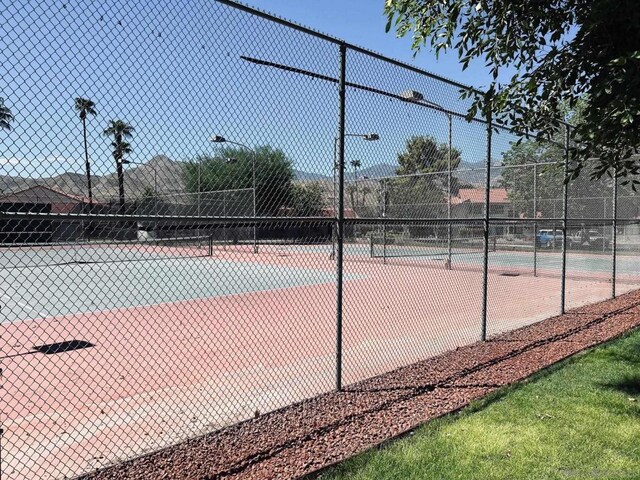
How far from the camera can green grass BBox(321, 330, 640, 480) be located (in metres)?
3.43

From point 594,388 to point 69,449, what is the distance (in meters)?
4.77

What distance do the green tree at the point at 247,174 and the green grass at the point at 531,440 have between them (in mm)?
2501

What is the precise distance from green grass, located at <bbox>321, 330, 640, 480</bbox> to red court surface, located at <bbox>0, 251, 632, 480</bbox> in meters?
1.45

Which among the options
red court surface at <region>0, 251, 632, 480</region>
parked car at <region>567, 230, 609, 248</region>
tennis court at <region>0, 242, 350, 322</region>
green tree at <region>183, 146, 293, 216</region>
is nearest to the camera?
red court surface at <region>0, 251, 632, 480</region>

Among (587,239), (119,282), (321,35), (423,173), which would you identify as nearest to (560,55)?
(321,35)

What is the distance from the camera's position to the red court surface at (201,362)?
4168mm

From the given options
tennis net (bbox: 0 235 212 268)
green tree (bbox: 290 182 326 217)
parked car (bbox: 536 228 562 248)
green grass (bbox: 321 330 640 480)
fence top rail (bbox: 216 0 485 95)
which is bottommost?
green grass (bbox: 321 330 640 480)

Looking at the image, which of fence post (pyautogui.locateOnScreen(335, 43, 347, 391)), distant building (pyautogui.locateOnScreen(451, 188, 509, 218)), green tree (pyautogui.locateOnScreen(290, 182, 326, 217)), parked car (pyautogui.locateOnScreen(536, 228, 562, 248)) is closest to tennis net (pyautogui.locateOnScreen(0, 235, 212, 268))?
green tree (pyautogui.locateOnScreen(290, 182, 326, 217))

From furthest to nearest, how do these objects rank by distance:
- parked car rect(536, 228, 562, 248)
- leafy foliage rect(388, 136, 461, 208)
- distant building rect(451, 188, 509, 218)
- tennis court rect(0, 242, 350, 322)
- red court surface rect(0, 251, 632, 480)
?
parked car rect(536, 228, 562, 248), distant building rect(451, 188, 509, 218), leafy foliage rect(388, 136, 461, 208), tennis court rect(0, 242, 350, 322), red court surface rect(0, 251, 632, 480)

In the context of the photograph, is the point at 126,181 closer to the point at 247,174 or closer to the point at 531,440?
the point at 247,174

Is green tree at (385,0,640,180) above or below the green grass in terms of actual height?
above

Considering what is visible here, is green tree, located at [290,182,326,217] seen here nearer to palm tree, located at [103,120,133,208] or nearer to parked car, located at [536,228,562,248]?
palm tree, located at [103,120,133,208]

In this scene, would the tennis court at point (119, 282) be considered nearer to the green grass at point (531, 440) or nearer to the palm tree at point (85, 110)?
the palm tree at point (85, 110)

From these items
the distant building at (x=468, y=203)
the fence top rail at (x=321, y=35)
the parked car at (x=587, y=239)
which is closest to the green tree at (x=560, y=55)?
the fence top rail at (x=321, y=35)
